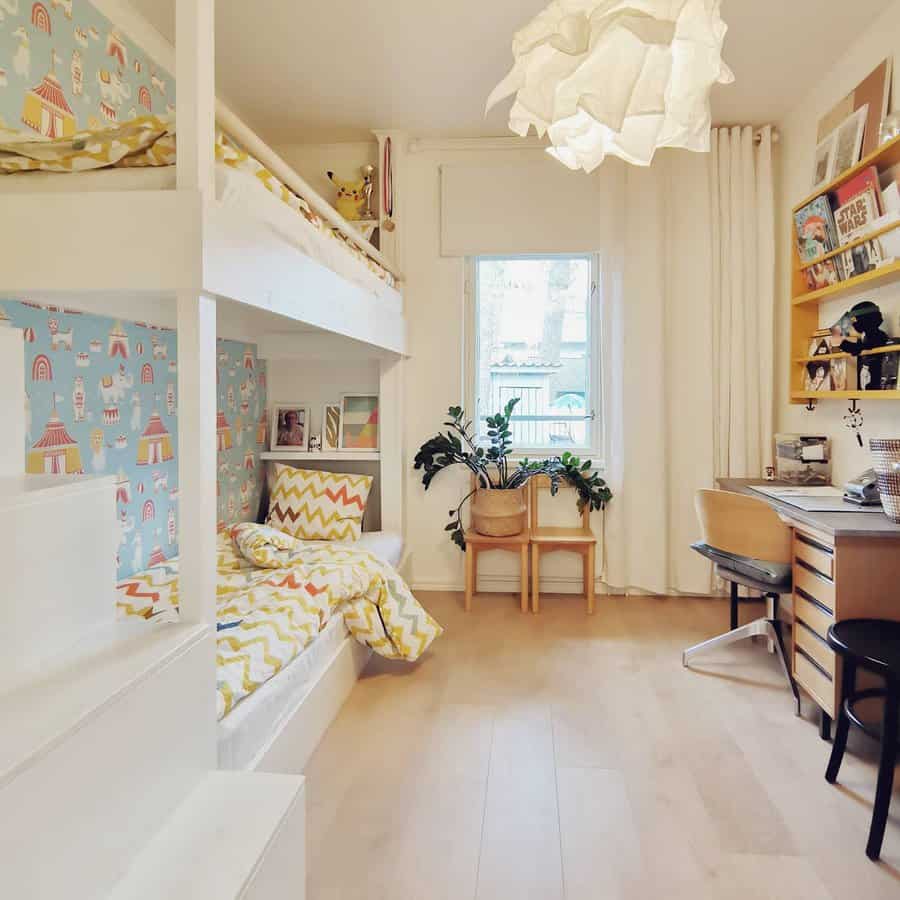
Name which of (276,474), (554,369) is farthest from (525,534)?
(276,474)

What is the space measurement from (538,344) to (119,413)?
7.47 ft

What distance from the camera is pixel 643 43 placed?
1.41m

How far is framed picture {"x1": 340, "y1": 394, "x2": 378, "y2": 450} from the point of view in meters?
3.73

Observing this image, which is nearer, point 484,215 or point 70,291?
point 70,291

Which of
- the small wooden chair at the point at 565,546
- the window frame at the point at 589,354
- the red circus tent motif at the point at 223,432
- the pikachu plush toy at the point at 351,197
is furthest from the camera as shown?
the window frame at the point at 589,354

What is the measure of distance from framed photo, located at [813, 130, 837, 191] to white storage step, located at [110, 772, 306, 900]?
3100 mm

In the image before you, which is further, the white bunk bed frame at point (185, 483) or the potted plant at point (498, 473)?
the potted plant at point (498, 473)

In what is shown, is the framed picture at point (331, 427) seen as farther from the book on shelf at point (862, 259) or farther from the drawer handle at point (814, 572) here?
the book on shelf at point (862, 259)

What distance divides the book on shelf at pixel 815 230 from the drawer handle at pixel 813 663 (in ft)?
5.40

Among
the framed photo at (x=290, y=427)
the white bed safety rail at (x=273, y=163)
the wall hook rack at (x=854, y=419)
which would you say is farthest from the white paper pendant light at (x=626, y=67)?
the framed photo at (x=290, y=427)

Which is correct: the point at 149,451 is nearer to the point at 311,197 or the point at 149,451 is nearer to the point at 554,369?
the point at 311,197

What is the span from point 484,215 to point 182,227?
2.59 meters

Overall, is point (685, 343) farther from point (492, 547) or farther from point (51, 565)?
point (51, 565)

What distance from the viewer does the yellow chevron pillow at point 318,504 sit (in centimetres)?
338
